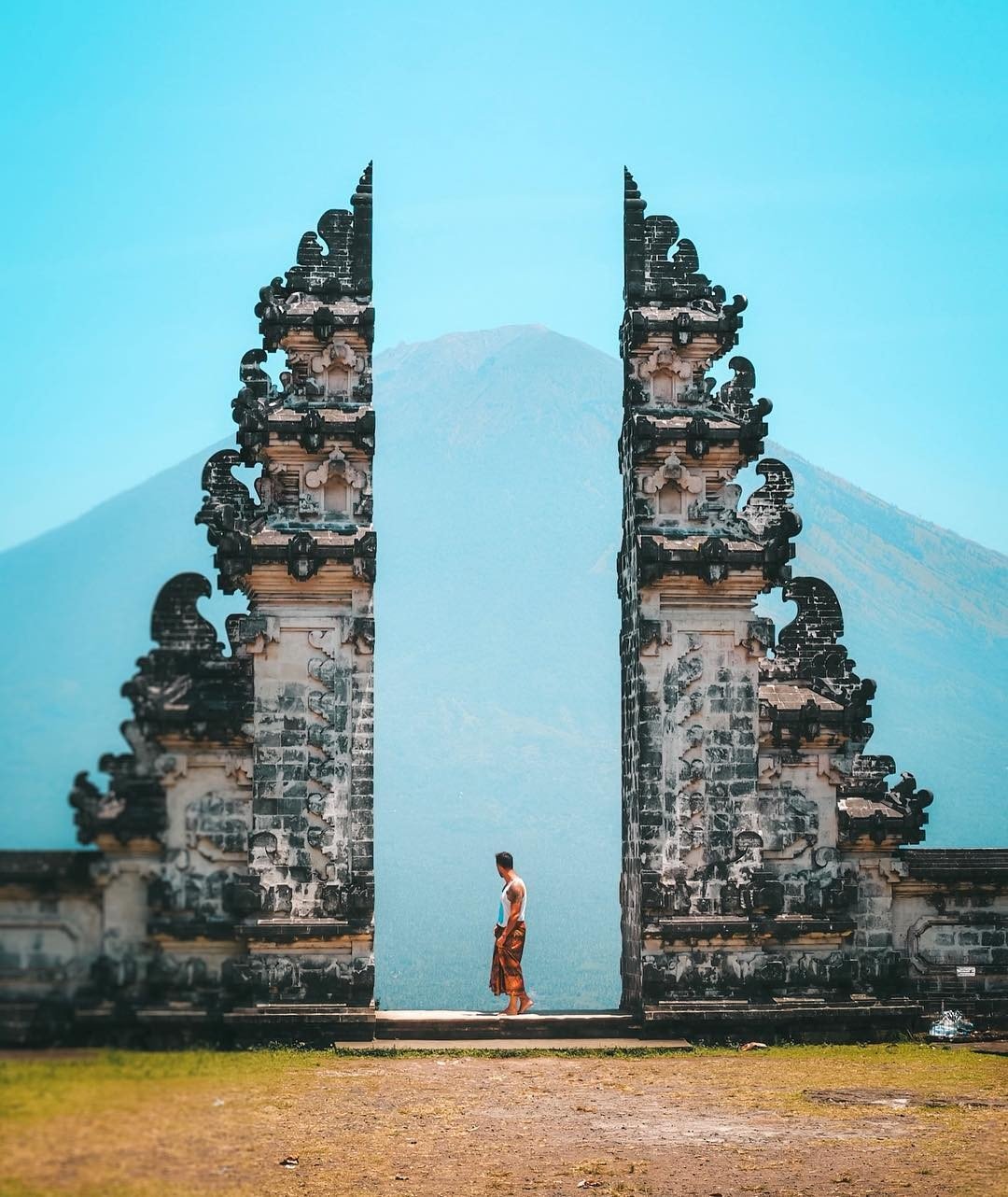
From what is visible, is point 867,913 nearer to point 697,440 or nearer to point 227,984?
point 697,440

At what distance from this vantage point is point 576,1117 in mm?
14891

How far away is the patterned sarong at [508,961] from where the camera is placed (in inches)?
777

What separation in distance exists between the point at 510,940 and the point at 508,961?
27 centimetres

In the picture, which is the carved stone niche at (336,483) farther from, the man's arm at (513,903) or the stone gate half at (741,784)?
the man's arm at (513,903)

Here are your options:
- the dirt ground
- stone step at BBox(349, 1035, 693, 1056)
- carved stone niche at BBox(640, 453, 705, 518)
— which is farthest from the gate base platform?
carved stone niche at BBox(640, 453, 705, 518)

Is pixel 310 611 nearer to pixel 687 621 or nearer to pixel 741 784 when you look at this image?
pixel 687 621

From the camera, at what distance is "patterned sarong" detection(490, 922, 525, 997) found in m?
19.7

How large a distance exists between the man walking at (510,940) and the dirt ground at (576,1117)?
1715mm

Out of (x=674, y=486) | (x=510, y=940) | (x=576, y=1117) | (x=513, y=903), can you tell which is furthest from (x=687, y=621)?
(x=576, y=1117)

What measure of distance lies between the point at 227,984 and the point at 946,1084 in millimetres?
8025

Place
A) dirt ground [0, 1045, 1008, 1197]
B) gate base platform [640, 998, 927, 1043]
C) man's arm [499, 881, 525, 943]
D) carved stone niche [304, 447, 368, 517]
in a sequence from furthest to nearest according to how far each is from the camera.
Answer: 1. carved stone niche [304, 447, 368, 517]
2. man's arm [499, 881, 525, 943]
3. gate base platform [640, 998, 927, 1043]
4. dirt ground [0, 1045, 1008, 1197]

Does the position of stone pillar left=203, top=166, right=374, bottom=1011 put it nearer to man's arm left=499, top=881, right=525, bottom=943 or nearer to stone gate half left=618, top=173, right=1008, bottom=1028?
man's arm left=499, top=881, right=525, bottom=943

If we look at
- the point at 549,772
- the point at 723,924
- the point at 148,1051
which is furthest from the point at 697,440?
the point at 549,772

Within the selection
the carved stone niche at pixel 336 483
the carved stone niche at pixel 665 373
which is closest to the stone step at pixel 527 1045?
the carved stone niche at pixel 336 483
